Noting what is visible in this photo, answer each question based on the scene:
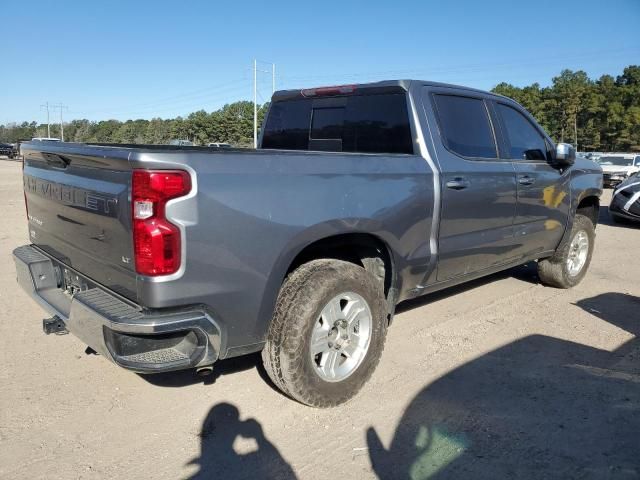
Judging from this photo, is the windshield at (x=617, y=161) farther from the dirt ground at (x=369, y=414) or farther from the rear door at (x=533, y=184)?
the dirt ground at (x=369, y=414)

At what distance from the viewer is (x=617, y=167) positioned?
866 inches

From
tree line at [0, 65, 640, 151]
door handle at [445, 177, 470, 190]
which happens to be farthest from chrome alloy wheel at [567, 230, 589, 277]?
tree line at [0, 65, 640, 151]

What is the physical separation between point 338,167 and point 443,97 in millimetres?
1489

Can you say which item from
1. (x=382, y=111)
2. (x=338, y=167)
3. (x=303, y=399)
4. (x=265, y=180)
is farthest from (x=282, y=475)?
(x=382, y=111)

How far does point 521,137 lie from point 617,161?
69.4 feet

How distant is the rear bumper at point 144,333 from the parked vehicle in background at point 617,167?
2228 cm

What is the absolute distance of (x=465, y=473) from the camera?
101 inches

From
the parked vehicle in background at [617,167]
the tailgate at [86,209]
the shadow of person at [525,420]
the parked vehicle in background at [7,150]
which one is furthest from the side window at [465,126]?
the parked vehicle in background at [7,150]

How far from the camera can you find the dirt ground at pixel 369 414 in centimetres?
262

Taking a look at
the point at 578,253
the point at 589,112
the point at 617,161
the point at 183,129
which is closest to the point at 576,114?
the point at 589,112

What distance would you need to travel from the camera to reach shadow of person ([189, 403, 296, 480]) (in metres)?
2.55

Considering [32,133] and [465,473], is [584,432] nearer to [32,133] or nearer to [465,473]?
[465,473]

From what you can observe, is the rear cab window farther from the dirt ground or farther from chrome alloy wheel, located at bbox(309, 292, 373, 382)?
the dirt ground

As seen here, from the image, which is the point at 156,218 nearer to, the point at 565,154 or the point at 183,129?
the point at 565,154
